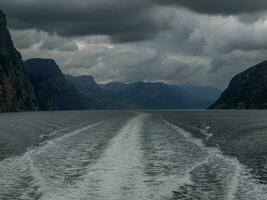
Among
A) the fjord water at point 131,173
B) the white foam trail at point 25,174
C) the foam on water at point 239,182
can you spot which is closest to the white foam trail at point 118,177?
the fjord water at point 131,173

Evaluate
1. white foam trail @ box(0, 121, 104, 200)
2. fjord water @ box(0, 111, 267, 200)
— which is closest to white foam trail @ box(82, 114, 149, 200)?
fjord water @ box(0, 111, 267, 200)

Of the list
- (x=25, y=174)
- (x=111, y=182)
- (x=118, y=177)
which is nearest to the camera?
(x=111, y=182)

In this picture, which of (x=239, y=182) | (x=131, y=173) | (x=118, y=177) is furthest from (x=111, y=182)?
(x=239, y=182)

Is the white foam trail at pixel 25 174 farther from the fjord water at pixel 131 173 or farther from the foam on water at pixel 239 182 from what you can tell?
the foam on water at pixel 239 182

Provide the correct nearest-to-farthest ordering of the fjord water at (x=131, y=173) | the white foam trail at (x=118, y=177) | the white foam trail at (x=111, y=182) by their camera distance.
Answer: the white foam trail at (x=111, y=182), the white foam trail at (x=118, y=177), the fjord water at (x=131, y=173)

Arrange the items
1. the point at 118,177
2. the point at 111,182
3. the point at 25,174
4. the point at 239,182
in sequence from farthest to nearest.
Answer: the point at 25,174 → the point at 118,177 → the point at 239,182 → the point at 111,182

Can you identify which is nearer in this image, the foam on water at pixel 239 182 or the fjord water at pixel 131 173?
the foam on water at pixel 239 182

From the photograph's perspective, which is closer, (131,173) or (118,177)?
(118,177)

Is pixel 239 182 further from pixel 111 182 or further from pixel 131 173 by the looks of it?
pixel 111 182

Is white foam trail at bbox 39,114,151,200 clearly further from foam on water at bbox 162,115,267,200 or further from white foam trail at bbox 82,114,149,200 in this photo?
foam on water at bbox 162,115,267,200

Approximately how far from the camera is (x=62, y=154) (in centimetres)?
4850

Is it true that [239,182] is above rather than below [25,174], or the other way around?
below

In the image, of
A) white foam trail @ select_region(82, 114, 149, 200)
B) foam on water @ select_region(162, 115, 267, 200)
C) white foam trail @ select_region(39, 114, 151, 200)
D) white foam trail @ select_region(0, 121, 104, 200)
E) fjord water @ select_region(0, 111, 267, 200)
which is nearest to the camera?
white foam trail @ select_region(39, 114, 151, 200)

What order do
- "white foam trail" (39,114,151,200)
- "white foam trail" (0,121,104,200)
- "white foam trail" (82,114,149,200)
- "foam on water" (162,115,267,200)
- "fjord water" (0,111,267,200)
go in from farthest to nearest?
"white foam trail" (0,121,104,200) < "fjord water" (0,111,267,200) < "foam on water" (162,115,267,200) < "white foam trail" (82,114,149,200) < "white foam trail" (39,114,151,200)
